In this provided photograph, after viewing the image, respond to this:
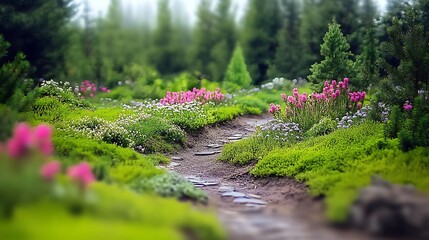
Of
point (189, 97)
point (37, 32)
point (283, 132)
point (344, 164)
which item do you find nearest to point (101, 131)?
point (283, 132)

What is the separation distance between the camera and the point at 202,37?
110ft

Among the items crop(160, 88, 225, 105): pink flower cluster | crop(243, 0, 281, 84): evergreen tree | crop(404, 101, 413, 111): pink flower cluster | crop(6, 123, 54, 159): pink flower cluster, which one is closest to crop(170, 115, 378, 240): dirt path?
crop(6, 123, 54, 159): pink flower cluster

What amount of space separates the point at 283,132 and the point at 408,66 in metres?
3.50

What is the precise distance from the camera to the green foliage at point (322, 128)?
1138 centimetres

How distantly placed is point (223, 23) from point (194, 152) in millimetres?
21909

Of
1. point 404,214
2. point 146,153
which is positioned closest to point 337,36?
point 146,153

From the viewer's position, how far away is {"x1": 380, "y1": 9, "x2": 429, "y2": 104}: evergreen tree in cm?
942

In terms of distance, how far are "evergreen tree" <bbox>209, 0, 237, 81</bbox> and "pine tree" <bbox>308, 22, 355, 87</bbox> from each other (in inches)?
682

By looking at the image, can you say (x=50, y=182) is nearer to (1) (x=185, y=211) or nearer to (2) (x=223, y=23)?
(1) (x=185, y=211)

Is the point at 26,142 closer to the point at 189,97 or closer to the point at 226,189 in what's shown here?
the point at 226,189

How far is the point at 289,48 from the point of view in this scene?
2686cm

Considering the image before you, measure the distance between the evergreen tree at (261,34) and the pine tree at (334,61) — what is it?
14.5m

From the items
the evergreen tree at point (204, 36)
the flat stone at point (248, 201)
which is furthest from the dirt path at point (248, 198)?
the evergreen tree at point (204, 36)

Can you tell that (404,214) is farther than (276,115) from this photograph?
No
